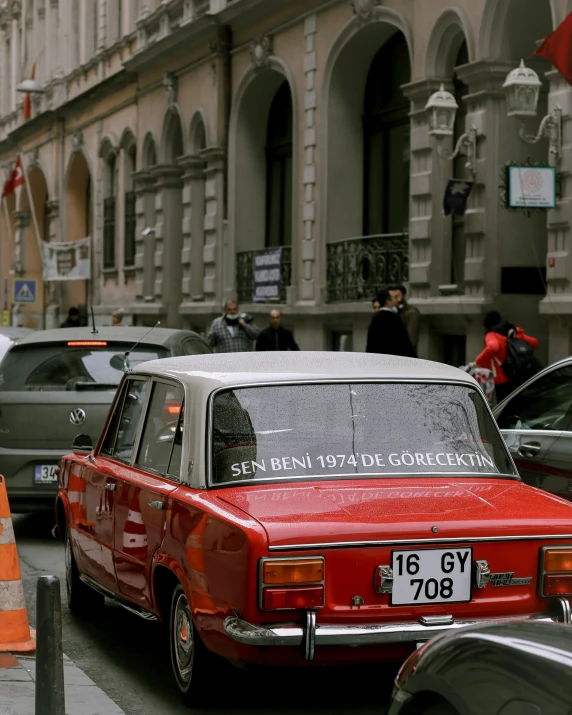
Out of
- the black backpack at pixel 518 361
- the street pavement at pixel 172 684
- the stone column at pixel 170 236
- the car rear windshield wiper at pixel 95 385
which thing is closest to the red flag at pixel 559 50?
the black backpack at pixel 518 361

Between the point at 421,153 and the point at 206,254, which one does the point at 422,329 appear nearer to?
the point at 421,153

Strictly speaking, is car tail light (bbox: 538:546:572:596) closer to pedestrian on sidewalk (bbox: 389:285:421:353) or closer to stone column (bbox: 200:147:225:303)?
pedestrian on sidewalk (bbox: 389:285:421:353)

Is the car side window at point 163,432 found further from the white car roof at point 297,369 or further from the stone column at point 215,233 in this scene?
the stone column at point 215,233

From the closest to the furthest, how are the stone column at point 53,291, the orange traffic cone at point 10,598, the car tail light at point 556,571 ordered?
the car tail light at point 556,571, the orange traffic cone at point 10,598, the stone column at point 53,291

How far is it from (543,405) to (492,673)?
5.28m

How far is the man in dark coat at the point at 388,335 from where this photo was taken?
16422 millimetres

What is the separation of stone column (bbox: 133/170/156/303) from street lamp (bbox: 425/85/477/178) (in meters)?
15.3

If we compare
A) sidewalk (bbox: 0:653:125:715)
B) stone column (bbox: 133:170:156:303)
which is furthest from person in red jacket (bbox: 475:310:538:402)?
stone column (bbox: 133:170:156:303)

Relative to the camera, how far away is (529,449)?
27.8 feet

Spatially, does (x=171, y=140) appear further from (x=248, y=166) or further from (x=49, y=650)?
(x=49, y=650)

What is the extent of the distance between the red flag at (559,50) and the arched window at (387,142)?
295 inches

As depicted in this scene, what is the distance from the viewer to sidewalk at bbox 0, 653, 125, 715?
18.8 ft

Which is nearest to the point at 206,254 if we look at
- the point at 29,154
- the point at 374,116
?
the point at 374,116

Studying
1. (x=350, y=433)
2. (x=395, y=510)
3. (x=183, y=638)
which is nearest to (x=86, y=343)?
(x=350, y=433)
